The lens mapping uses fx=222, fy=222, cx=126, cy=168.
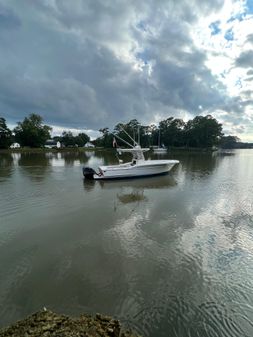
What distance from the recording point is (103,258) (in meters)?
6.38

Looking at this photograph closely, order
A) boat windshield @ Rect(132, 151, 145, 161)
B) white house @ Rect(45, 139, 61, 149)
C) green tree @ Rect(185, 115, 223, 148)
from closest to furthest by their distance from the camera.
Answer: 1. boat windshield @ Rect(132, 151, 145, 161)
2. white house @ Rect(45, 139, 61, 149)
3. green tree @ Rect(185, 115, 223, 148)

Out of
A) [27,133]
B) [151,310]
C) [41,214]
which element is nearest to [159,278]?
[151,310]

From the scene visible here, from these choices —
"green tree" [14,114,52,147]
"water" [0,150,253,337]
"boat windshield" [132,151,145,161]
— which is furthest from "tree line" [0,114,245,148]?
"water" [0,150,253,337]

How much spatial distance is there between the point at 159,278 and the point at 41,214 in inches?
272

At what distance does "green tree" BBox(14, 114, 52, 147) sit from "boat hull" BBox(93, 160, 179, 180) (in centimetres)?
7070

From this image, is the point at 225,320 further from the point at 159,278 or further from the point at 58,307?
the point at 58,307

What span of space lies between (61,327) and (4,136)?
273 ft

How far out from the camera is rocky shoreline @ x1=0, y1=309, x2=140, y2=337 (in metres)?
2.44

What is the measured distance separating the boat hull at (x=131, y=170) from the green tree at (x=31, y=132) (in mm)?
70703

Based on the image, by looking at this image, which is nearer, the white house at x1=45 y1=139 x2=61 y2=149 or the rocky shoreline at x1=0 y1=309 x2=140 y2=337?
the rocky shoreline at x1=0 y1=309 x2=140 y2=337

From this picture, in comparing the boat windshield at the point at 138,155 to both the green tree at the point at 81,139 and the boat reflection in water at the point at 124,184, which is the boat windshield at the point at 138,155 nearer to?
the boat reflection in water at the point at 124,184

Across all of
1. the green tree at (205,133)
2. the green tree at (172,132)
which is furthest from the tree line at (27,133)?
the green tree at (205,133)

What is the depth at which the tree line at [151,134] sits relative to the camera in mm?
84312

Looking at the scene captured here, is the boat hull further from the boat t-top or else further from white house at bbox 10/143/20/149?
white house at bbox 10/143/20/149
